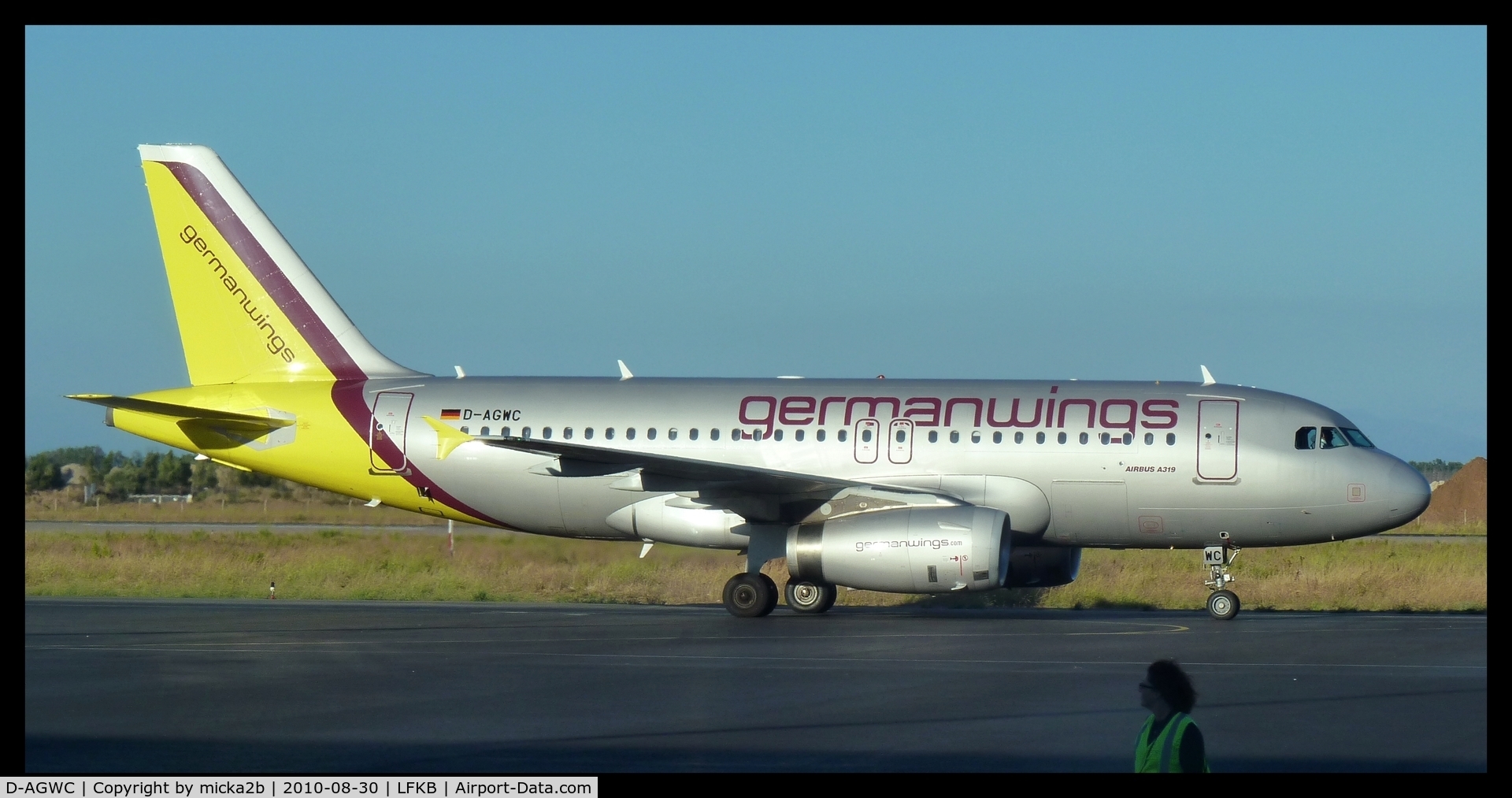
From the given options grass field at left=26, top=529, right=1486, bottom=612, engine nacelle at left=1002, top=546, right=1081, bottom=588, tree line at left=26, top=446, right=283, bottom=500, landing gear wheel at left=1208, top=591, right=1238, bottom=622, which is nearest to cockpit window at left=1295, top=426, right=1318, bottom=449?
landing gear wheel at left=1208, top=591, right=1238, bottom=622

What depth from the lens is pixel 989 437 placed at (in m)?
22.4

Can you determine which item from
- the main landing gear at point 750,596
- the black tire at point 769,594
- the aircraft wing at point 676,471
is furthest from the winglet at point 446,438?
the black tire at point 769,594

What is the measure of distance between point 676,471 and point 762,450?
205 centimetres

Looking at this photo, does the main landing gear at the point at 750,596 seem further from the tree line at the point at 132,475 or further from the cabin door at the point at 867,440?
the tree line at the point at 132,475

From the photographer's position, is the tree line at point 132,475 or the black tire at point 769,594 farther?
the tree line at point 132,475

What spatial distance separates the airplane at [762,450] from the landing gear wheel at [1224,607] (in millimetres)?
39

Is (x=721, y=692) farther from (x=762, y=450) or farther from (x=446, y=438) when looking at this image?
(x=446, y=438)

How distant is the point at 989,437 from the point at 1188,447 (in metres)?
2.84

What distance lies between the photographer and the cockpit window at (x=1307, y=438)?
72.0 ft

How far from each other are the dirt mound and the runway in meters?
38.2

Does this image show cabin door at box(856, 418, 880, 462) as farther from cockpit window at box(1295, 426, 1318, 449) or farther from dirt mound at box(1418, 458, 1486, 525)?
dirt mound at box(1418, 458, 1486, 525)

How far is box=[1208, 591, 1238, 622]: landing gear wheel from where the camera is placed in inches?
853

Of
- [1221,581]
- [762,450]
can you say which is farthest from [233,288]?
[1221,581]
